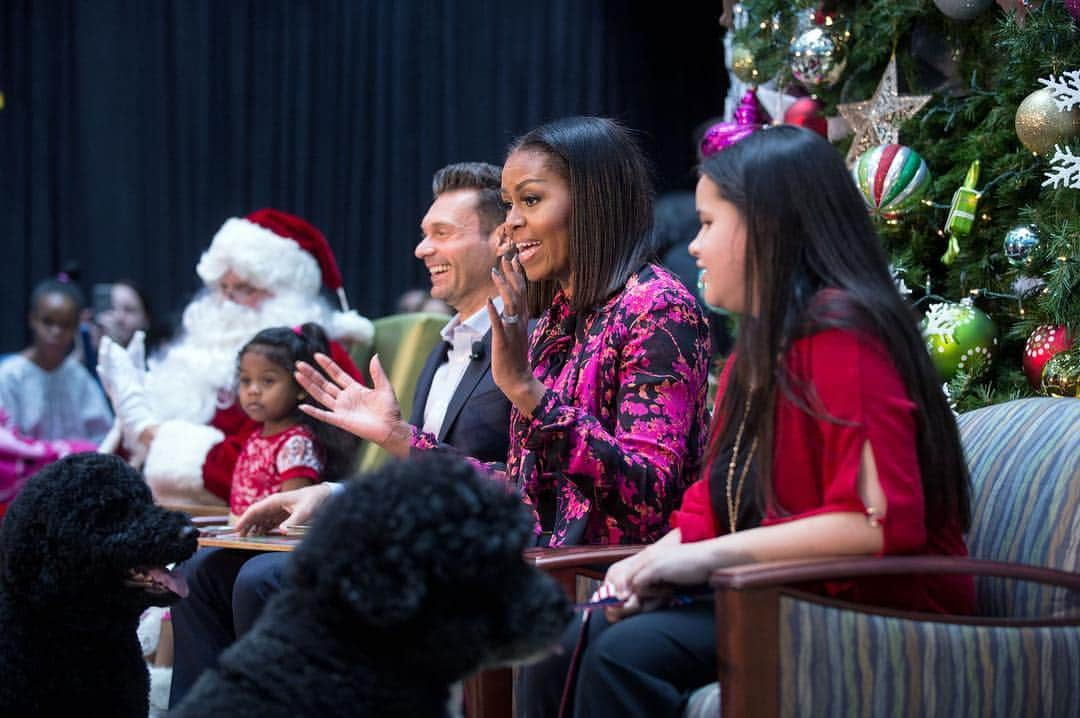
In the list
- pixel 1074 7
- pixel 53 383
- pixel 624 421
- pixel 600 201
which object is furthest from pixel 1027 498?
pixel 53 383

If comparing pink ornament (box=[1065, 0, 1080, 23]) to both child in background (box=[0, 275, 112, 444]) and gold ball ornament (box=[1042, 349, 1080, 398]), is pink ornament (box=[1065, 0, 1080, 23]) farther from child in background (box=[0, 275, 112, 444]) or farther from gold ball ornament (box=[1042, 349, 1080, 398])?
child in background (box=[0, 275, 112, 444])

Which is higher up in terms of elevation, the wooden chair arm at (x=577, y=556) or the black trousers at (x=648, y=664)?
the wooden chair arm at (x=577, y=556)

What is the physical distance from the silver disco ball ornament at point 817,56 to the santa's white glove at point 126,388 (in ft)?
8.02

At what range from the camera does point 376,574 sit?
1.38 m

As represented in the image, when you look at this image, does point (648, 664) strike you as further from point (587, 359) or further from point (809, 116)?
point (809, 116)

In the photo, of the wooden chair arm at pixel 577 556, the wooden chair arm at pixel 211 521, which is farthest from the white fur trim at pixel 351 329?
the wooden chair arm at pixel 577 556

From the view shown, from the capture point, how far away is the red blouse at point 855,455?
168 cm

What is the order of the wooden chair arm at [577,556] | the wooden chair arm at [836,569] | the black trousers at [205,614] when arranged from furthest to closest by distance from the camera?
1. the black trousers at [205,614]
2. the wooden chair arm at [577,556]
3. the wooden chair arm at [836,569]

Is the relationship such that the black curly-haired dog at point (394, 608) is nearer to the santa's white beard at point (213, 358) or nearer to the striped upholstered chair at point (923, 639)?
the striped upholstered chair at point (923, 639)

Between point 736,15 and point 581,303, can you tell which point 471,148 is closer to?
point 736,15

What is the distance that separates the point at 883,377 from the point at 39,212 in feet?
21.3

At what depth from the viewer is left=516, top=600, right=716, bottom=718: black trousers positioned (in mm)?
1765

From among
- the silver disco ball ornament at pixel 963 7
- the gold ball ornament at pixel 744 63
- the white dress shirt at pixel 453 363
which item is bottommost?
the white dress shirt at pixel 453 363

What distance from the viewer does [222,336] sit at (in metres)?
4.49
